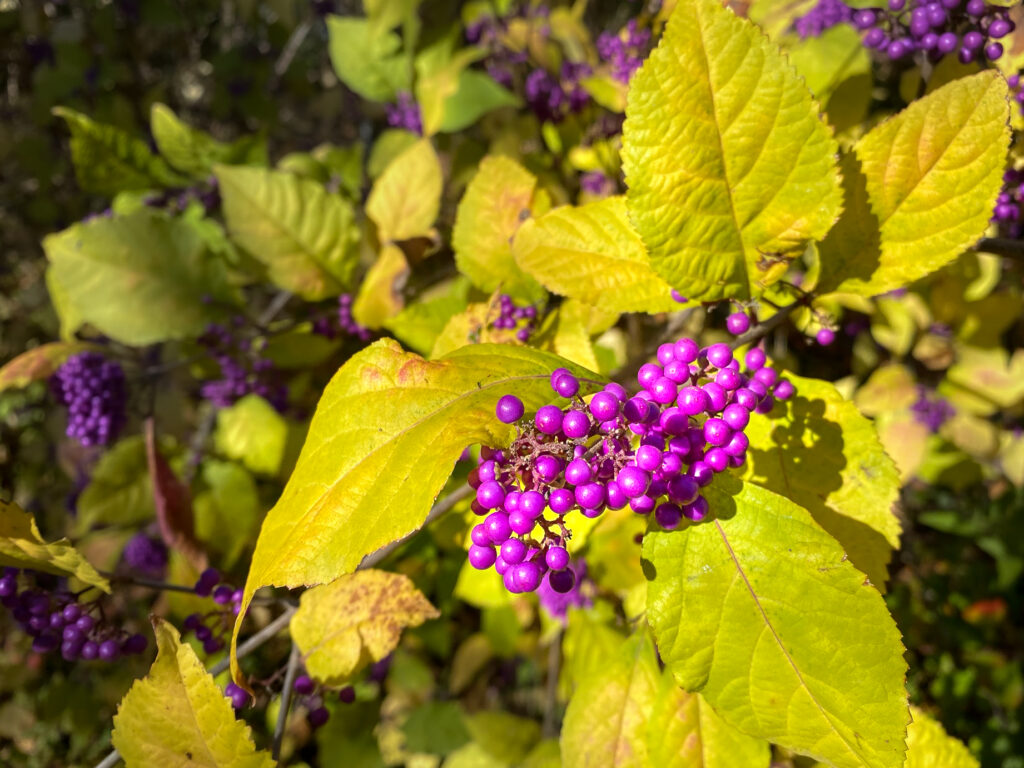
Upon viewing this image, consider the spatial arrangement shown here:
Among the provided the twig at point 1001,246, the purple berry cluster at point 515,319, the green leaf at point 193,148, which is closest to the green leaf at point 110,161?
the green leaf at point 193,148

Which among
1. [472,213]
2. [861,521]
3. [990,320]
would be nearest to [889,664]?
[861,521]

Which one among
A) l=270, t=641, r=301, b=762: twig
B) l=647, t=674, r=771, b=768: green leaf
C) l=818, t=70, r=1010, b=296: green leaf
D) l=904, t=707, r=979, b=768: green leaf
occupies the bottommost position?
l=904, t=707, r=979, b=768: green leaf

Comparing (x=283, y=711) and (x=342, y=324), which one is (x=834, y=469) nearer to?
(x=283, y=711)

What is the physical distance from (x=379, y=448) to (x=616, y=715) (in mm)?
1055

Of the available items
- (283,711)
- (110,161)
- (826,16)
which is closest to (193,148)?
(110,161)

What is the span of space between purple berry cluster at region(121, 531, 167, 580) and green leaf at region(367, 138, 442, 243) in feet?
5.10

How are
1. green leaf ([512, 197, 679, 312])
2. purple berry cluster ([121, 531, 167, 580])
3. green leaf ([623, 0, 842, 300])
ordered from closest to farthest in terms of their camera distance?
green leaf ([623, 0, 842, 300]) < green leaf ([512, 197, 679, 312]) < purple berry cluster ([121, 531, 167, 580])

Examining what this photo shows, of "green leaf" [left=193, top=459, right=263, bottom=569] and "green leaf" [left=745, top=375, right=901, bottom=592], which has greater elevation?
"green leaf" [left=745, top=375, right=901, bottom=592]

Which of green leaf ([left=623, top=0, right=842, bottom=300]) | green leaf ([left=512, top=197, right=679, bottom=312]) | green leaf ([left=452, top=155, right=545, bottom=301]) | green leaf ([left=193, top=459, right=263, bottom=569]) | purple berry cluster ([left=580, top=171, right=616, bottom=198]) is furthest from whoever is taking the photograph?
green leaf ([left=193, top=459, right=263, bottom=569])

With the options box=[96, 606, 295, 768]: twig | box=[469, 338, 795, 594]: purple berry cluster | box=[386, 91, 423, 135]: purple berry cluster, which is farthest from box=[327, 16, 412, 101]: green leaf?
box=[469, 338, 795, 594]: purple berry cluster

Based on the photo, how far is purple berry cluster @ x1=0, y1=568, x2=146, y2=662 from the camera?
4.82ft

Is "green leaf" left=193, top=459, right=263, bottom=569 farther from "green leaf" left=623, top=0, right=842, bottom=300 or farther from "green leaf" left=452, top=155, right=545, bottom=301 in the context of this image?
"green leaf" left=623, top=0, right=842, bottom=300

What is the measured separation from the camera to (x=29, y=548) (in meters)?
1.14

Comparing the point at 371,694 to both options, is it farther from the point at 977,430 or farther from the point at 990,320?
the point at 990,320
